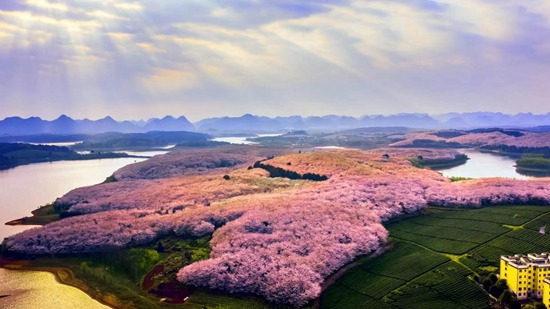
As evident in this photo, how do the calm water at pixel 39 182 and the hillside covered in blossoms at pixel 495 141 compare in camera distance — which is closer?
the calm water at pixel 39 182

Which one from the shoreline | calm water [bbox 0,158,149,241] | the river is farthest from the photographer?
calm water [bbox 0,158,149,241]

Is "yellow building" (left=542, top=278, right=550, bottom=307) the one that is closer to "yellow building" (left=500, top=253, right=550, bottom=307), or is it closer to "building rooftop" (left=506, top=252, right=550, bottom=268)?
"yellow building" (left=500, top=253, right=550, bottom=307)

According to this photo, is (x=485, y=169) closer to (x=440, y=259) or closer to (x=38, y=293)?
(x=440, y=259)

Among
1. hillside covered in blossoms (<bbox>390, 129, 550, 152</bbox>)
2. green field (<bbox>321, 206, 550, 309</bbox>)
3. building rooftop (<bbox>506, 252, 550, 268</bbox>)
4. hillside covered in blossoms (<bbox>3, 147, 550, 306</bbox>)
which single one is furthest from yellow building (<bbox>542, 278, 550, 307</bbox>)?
hillside covered in blossoms (<bbox>390, 129, 550, 152</bbox>)

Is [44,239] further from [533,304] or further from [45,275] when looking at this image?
[533,304]

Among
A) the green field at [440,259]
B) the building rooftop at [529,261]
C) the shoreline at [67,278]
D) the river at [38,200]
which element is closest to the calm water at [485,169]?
the green field at [440,259]

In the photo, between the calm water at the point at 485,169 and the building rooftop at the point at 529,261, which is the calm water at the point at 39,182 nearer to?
the building rooftop at the point at 529,261
